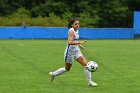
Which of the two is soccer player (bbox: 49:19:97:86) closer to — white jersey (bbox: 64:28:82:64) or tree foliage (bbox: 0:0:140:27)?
white jersey (bbox: 64:28:82:64)

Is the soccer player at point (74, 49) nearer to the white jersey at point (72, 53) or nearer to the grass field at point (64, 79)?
the white jersey at point (72, 53)

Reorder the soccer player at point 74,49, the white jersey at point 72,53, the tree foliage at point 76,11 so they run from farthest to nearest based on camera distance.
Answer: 1. the tree foliage at point 76,11
2. the white jersey at point 72,53
3. the soccer player at point 74,49

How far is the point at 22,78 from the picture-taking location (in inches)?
624

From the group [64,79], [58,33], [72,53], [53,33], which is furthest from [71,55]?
[58,33]

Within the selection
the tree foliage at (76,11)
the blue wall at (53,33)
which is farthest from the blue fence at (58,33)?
the tree foliage at (76,11)

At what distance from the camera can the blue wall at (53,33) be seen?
52469mm

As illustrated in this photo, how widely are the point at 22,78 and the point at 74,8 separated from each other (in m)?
52.1

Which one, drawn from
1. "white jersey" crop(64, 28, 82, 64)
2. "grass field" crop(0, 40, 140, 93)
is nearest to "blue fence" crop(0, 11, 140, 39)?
"grass field" crop(0, 40, 140, 93)

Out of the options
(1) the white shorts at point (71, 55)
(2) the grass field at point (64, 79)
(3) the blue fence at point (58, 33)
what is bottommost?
(3) the blue fence at point (58, 33)

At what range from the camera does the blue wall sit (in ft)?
172

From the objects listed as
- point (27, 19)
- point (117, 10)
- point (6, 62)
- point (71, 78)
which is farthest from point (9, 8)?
point (71, 78)

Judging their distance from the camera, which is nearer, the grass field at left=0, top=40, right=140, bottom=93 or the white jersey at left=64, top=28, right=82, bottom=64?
the grass field at left=0, top=40, right=140, bottom=93

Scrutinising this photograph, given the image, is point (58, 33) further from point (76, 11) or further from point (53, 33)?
point (76, 11)

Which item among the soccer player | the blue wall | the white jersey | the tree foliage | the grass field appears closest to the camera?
the grass field
